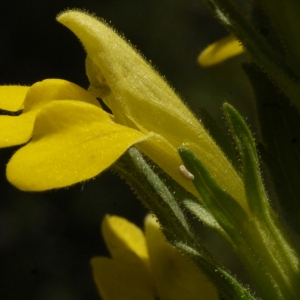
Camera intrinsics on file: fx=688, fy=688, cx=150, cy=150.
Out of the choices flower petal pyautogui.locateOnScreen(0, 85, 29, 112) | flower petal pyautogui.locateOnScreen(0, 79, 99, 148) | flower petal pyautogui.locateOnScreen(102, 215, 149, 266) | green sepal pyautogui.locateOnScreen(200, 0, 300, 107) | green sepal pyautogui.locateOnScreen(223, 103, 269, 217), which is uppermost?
flower petal pyautogui.locateOnScreen(0, 85, 29, 112)

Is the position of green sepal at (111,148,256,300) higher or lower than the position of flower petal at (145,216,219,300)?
higher

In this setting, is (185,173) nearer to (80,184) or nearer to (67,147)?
(67,147)

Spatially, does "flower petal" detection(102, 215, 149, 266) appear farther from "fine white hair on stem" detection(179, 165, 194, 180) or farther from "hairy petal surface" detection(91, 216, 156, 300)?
"fine white hair on stem" detection(179, 165, 194, 180)

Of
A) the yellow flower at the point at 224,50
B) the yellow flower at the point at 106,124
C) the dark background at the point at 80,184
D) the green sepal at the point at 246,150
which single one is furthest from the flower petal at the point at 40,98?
the dark background at the point at 80,184

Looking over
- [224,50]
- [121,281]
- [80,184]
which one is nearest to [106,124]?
[121,281]

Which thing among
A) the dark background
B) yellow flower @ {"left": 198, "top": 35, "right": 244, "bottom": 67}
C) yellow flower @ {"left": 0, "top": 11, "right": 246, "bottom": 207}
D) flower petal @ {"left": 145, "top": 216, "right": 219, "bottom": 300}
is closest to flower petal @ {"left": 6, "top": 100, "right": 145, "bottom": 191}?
yellow flower @ {"left": 0, "top": 11, "right": 246, "bottom": 207}

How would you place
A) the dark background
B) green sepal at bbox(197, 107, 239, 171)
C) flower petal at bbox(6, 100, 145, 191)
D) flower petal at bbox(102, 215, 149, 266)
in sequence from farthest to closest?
the dark background < flower petal at bbox(102, 215, 149, 266) < green sepal at bbox(197, 107, 239, 171) < flower petal at bbox(6, 100, 145, 191)

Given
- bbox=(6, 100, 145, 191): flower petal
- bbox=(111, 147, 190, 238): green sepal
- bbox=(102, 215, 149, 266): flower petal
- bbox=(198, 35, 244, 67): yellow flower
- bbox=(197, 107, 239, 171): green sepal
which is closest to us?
bbox=(6, 100, 145, 191): flower petal

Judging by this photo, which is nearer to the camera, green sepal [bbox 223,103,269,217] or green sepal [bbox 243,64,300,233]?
green sepal [bbox 223,103,269,217]
